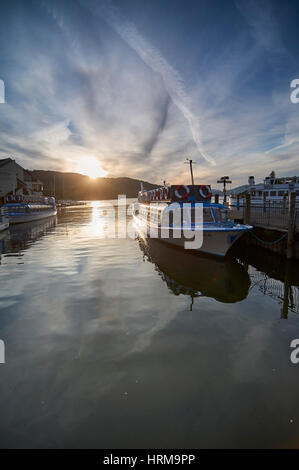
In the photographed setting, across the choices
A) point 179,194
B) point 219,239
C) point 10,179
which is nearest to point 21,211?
point 10,179

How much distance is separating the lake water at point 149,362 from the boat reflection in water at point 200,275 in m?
0.12

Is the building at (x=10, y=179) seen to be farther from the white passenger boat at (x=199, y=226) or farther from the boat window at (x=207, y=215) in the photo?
the boat window at (x=207, y=215)

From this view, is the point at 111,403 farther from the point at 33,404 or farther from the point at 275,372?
the point at 275,372

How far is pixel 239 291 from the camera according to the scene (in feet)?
39.1

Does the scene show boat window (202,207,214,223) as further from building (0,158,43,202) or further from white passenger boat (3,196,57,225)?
building (0,158,43,202)

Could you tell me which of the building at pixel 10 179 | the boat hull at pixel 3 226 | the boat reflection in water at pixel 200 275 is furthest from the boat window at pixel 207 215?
the building at pixel 10 179

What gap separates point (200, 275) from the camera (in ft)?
46.6

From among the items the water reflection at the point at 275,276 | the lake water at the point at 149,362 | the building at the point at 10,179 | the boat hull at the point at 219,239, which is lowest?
the lake water at the point at 149,362

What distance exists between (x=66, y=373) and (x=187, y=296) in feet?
21.7

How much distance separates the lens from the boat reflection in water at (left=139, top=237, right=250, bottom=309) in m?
11.7

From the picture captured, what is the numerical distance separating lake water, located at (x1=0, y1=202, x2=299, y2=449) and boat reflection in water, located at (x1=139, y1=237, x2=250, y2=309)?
4.9 inches

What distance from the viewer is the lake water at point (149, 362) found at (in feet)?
15.0

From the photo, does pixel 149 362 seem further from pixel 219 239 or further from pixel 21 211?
pixel 21 211

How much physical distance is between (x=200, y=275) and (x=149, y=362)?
27.7ft
